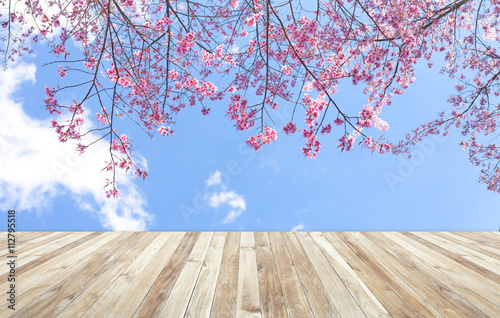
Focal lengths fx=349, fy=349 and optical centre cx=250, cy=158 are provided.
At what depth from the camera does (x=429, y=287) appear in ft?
6.94

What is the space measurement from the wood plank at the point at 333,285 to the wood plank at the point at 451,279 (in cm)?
67

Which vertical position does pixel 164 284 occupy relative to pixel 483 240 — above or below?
below

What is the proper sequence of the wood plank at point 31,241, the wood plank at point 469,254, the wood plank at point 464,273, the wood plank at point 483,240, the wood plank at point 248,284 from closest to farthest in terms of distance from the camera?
the wood plank at point 248,284
the wood plank at point 464,273
the wood plank at point 469,254
the wood plank at point 31,241
the wood plank at point 483,240

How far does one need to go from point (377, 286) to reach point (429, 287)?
1.08 ft

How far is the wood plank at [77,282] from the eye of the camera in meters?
1.75

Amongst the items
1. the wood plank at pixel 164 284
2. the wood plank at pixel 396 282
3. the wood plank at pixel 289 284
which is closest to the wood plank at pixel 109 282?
the wood plank at pixel 164 284

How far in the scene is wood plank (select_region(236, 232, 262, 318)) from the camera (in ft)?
5.68

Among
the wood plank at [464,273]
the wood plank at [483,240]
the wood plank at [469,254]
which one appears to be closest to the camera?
the wood plank at [464,273]

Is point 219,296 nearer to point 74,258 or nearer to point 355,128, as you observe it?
point 355,128

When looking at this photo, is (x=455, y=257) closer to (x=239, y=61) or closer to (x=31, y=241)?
(x=239, y=61)

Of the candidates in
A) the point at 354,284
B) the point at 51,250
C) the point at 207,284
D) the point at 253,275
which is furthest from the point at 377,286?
the point at 51,250

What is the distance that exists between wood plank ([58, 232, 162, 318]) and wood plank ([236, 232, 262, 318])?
0.67m

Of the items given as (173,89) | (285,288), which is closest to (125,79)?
(173,89)

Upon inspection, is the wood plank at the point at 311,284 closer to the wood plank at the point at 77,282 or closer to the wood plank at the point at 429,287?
the wood plank at the point at 429,287
